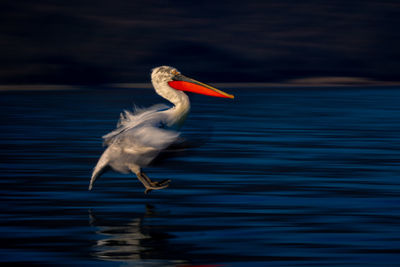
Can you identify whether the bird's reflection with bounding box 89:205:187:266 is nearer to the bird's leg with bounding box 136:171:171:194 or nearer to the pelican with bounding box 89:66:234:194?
the pelican with bounding box 89:66:234:194

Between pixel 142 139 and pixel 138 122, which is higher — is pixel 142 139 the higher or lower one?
the lower one

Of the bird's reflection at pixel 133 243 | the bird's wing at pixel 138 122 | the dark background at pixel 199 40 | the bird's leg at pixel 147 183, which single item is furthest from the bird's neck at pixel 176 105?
the dark background at pixel 199 40

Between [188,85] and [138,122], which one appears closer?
[138,122]

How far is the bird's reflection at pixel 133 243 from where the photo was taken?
677 centimetres

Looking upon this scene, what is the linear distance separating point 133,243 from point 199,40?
165 feet

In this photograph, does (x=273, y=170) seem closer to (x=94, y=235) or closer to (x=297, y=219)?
(x=297, y=219)

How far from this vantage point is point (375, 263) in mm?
6629

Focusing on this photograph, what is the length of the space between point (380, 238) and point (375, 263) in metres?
0.82

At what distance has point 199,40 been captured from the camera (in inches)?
2253

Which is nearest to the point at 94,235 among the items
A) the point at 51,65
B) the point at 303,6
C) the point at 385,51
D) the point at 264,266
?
the point at 264,266

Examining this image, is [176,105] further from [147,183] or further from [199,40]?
[199,40]

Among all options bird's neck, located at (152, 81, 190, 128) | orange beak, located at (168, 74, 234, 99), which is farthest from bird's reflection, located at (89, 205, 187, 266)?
orange beak, located at (168, 74, 234, 99)

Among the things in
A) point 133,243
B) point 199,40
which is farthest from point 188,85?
point 199,40

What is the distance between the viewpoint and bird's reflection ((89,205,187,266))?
6.77 meters
